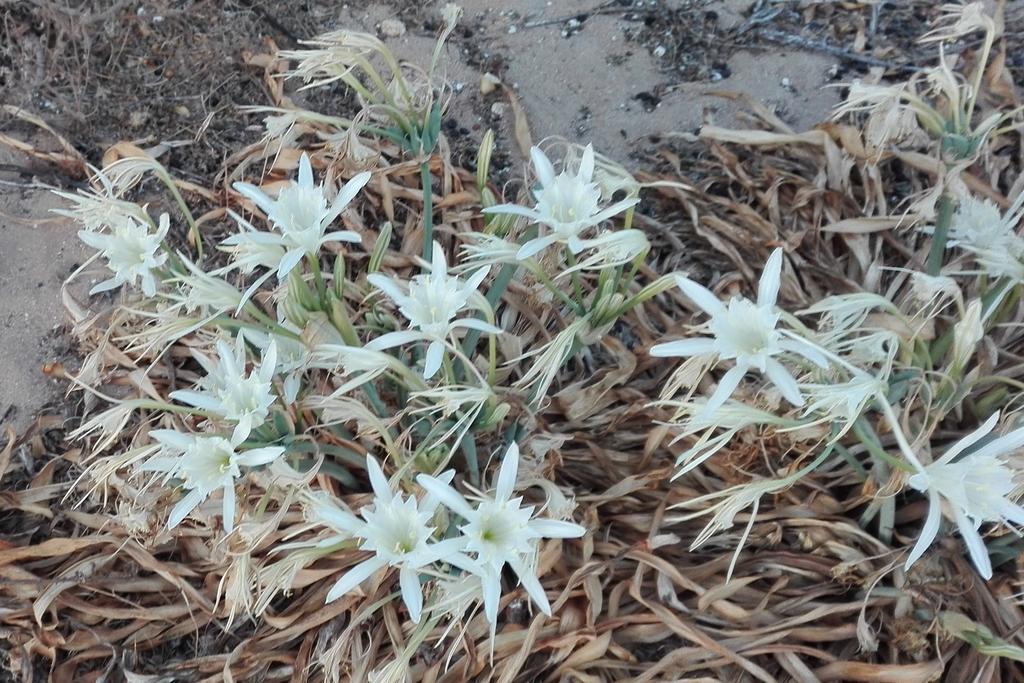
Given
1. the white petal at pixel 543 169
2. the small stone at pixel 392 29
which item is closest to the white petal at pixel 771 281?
the white petal at pixel 543 169

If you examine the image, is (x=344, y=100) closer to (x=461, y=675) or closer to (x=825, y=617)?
(x=461, y=675)

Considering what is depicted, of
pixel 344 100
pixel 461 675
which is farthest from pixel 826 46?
pixel 461 675

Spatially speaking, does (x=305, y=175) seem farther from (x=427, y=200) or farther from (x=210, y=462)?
(x=210, y=462)

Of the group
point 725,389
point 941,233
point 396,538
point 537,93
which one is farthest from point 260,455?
point 537,93

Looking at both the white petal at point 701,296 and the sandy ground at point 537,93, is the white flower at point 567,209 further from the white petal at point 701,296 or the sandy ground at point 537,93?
the sandy ground at point 537,93

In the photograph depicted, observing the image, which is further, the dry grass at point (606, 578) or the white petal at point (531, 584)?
the dry grass at point (606, 578)

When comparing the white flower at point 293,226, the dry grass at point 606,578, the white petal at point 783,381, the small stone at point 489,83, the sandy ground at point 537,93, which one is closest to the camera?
the white petal at point 783,381
